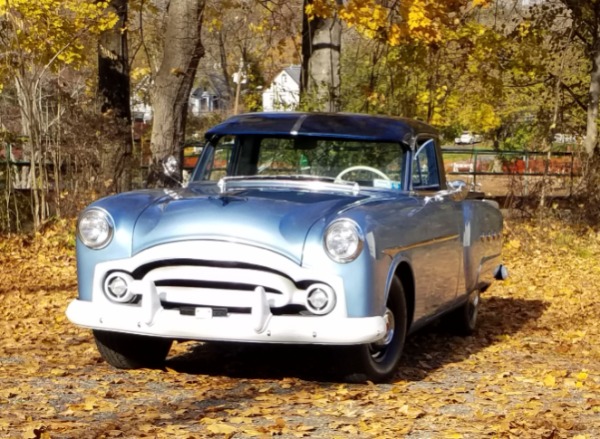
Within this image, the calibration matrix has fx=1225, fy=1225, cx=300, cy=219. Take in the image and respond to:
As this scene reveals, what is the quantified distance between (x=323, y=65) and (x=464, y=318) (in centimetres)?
903

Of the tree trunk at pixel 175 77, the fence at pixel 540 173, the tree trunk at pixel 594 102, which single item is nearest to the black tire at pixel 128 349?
the tree trunk at pixel 175 77

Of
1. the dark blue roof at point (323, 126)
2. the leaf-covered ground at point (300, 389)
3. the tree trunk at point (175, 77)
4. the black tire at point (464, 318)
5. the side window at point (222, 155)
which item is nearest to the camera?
the leaf-covered ground at point (300, 389)

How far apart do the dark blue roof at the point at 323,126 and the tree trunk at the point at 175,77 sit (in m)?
6.06

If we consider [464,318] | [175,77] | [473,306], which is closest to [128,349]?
[464,318]

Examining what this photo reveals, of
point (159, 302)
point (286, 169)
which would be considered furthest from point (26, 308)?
point (159, 302)

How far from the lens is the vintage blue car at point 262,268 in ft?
21.9

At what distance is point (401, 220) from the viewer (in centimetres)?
744

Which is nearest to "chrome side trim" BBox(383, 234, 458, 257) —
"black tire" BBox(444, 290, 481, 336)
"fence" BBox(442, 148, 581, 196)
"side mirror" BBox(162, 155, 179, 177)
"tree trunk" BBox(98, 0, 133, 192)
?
"black tire" BBox(444, 290, 481, 336)

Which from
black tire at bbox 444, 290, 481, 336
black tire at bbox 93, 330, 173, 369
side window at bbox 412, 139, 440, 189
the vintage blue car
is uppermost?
side window at bbox 412, 139, 440, 189

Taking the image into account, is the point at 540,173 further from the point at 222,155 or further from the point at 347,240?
the point at 347,240

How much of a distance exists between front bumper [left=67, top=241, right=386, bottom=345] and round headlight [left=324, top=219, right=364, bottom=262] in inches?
5.0

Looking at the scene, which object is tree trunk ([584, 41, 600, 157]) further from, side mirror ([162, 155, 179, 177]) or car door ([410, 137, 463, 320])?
side mirror ([162, 155, 179, 177])

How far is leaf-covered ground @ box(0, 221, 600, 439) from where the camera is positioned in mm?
5727

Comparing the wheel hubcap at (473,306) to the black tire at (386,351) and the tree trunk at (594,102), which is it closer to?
the black tire at (386,351)
